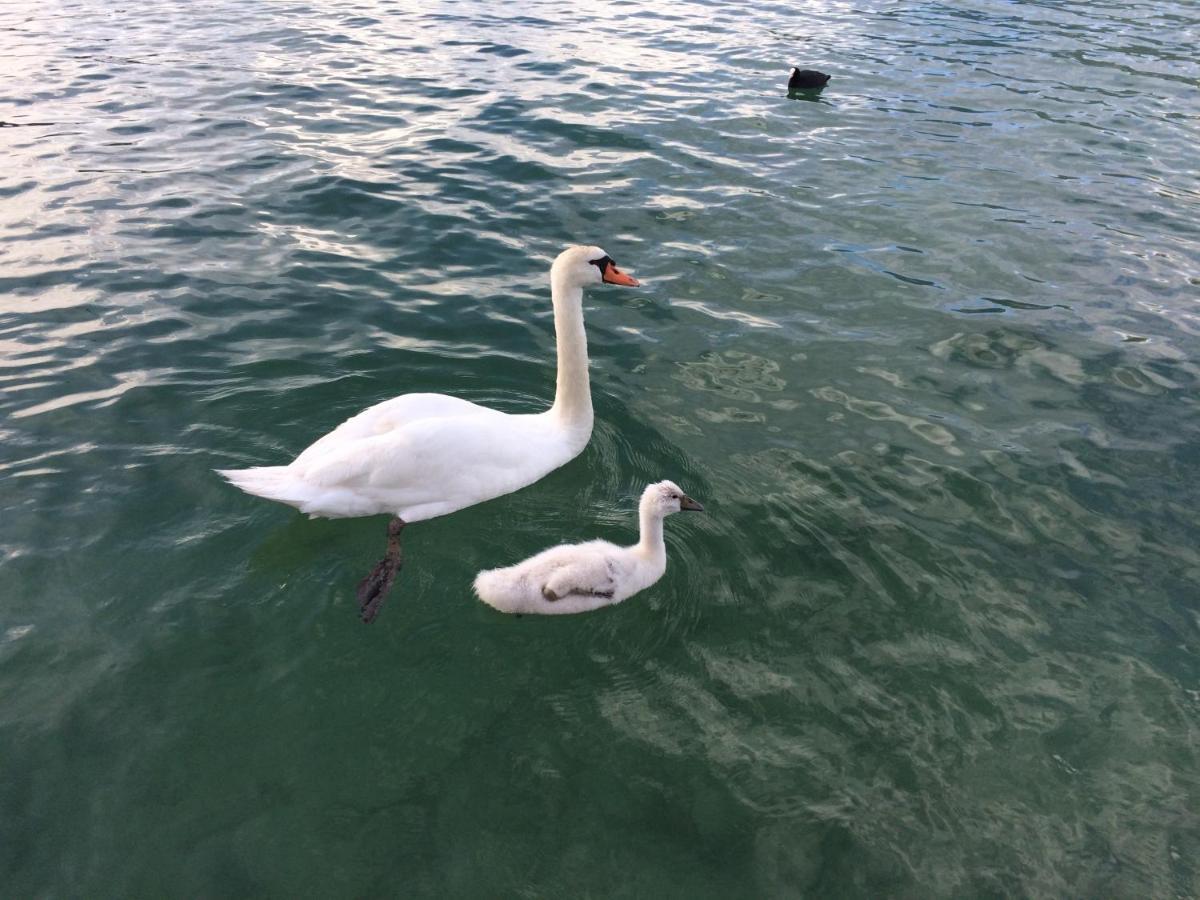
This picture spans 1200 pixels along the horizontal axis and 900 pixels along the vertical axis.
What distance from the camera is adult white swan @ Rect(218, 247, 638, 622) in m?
5.42

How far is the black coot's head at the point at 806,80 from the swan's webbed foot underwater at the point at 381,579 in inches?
542

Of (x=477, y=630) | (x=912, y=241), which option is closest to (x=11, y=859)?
(x=477, y=630)

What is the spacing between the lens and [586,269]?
251 inches

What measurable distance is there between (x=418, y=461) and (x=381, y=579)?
2.75 ft

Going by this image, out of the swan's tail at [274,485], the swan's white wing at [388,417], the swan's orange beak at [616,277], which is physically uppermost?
the swan's orange beak at [616,277]

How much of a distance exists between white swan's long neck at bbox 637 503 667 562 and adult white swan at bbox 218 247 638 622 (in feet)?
3.53

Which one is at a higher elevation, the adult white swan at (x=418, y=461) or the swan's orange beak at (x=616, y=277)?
the swan's orange beak at (x=616, y=277)

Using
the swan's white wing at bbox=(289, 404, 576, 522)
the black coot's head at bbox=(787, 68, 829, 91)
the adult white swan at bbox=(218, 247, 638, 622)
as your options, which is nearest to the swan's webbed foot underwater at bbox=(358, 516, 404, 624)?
the adult white swan at bbox=(218, 247, 638, 622)

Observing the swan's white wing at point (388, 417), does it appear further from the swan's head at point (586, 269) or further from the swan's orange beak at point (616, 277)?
the swan's orange beak at point (616, 277)

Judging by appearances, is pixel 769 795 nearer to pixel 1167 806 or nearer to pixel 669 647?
pixel 669 647

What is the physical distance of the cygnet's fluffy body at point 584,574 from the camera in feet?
16.1

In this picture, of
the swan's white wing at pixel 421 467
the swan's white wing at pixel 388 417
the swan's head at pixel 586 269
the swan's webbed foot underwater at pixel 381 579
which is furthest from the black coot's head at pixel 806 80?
the swan's webbed foot underwater at pixel 381 579

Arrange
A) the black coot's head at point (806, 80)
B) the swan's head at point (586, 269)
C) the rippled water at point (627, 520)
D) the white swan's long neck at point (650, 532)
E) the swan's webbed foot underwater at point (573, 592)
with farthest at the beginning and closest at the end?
1. the black coot's head at point (806, 80)
2. the swan's head at point (586, 269)
3. the white swan's long neck at point (650, 532)
4. the swan's webbed foot underwater at point (573, 592)
5. the rippled water at point (627, 520)

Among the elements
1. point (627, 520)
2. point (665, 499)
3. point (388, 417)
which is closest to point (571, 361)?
point (627, 520)
